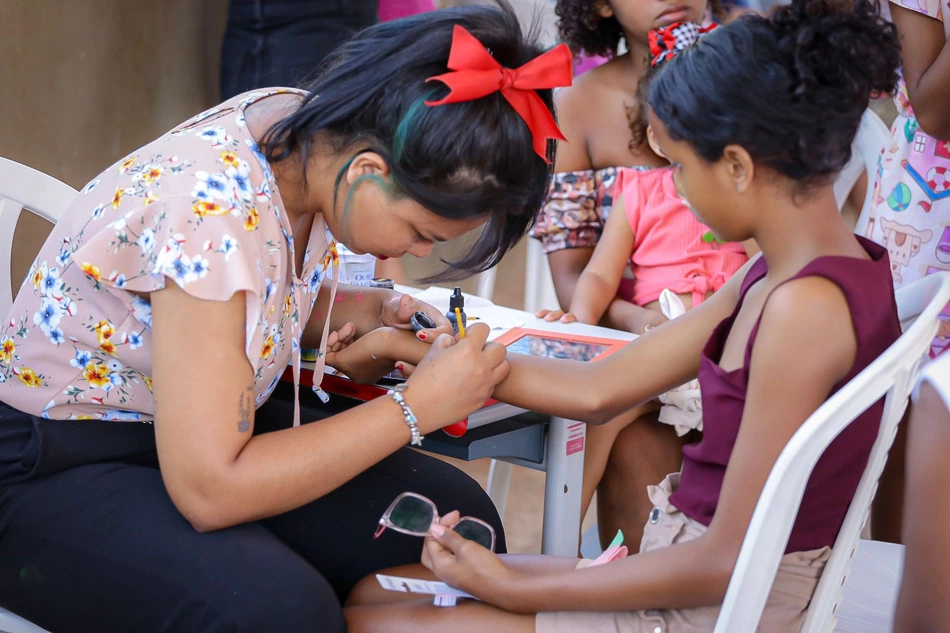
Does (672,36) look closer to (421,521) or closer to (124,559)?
(421,521)

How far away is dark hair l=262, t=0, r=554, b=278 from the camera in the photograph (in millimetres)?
1180

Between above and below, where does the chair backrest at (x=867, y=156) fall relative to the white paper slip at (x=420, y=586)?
above

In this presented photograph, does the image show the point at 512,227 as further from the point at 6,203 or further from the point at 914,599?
the point at 6,203

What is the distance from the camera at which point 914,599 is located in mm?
796

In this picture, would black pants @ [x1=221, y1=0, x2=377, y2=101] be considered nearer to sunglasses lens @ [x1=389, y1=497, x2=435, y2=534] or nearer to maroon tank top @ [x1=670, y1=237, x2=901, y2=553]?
sunglasses lens @ [x1=389, y1=497, x2=435, y2=534]

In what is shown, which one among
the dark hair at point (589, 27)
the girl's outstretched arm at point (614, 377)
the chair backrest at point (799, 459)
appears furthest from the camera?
the dark hair at point (589, 27)

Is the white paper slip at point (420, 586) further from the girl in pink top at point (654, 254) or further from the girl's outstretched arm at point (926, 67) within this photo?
the girl's outstretched arm at point (926, 67)

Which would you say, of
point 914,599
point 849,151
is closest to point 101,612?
point 914,599

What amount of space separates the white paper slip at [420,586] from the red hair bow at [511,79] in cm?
55

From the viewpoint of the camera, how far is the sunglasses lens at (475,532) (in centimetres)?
123

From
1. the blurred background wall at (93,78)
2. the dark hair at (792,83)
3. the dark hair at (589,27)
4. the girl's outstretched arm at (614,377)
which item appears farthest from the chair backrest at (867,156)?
the dark hair at (792,83)

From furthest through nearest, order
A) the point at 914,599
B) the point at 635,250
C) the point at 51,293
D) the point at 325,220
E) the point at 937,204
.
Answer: the point at 635,250 → the point at 937,204 → the point at 325,220 → the point at 51,293 → the point at 914,599

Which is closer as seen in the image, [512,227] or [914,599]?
[914,599]

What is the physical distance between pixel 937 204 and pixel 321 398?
1148mm
